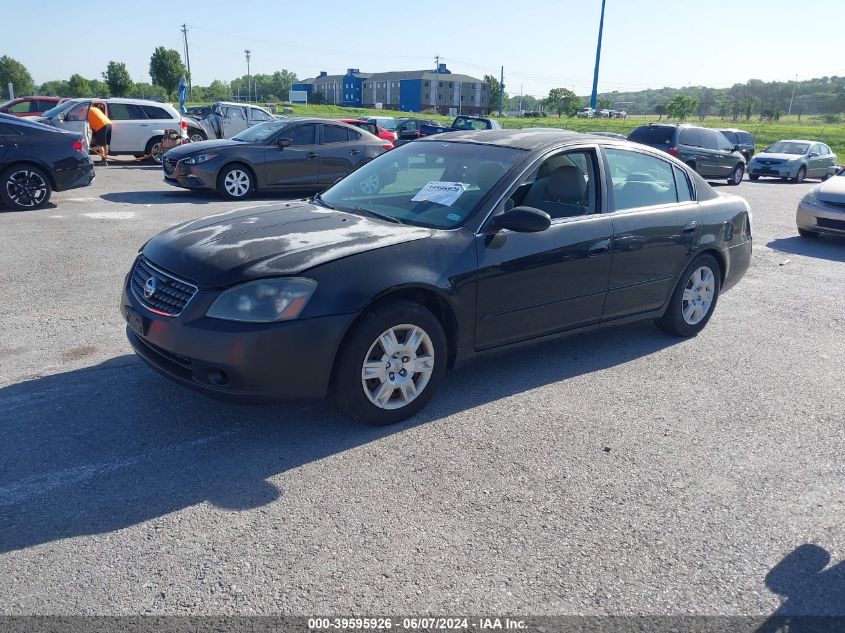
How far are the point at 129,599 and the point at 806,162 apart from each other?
25789 mm

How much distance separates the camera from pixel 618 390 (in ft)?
15.9

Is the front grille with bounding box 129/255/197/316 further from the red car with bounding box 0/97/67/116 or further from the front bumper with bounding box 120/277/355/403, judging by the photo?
the red car with bounding box 0/97/67/116

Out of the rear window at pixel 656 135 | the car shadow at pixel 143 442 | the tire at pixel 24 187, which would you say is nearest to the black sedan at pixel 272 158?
the tire at pixel 24 187

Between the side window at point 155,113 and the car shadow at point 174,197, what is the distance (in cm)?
637

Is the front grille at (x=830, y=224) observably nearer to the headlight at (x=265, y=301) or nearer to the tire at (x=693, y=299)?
the tire at (x=693, y=299)

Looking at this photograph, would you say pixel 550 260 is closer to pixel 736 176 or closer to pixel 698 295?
pixel 698 295

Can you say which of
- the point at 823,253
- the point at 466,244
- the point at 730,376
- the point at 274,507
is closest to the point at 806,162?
the point at 823,253

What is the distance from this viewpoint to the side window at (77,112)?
18578mm

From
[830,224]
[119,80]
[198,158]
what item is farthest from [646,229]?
[119,80]

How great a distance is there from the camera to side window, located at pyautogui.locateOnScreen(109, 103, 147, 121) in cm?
1872

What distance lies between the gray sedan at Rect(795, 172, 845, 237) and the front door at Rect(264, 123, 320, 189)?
8389 mm

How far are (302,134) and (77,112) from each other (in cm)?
881

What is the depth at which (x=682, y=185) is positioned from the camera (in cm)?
584

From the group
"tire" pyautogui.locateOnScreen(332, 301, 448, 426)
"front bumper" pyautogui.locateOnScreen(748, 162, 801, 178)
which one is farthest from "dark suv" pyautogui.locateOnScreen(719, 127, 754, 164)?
"tire" pyautogui.locateOnScreen(332, 301, 448, 426)
